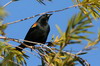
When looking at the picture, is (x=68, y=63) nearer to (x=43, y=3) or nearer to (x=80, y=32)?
(x=80, y=32)

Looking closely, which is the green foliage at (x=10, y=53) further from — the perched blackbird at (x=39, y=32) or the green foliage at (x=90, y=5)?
the perched blackbird at (x=39, y=32)

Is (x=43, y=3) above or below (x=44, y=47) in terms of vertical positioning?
above

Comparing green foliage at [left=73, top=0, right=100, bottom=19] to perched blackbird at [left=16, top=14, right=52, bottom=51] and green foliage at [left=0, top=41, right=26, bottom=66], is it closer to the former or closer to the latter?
green foliage at [left=0, top=41, right=26, bottom=66]

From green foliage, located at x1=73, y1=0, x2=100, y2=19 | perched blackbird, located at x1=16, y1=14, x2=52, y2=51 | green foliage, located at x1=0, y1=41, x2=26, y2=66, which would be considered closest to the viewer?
green foliage, located at x1=0, y1=41, x2=26, y2=66

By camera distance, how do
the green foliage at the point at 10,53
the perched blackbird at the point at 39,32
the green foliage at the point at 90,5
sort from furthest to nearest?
the perched blackbird at the point at 39,32
the green foliage at the point at 90,5
the green foliage at the point at 10,53

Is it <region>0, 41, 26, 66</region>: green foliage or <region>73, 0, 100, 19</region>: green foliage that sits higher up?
<region>73, 0, 100, 19</region>: green foliage

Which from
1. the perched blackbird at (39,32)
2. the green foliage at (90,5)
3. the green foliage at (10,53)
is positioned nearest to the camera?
the green foliage at (10,53)

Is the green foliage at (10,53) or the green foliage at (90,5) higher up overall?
the green foliage at (90,5)

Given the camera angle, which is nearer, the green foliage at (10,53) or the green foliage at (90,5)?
the green foliage at (10,53)

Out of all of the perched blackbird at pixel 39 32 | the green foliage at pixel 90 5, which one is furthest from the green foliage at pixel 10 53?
the perched blackbird at pixel 39 32

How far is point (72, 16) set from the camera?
1.04 metres

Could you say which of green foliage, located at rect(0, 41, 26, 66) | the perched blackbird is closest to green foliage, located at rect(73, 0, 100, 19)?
green foliage, located at rect(0, 41, 26, 66)

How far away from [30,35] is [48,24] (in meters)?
0.27

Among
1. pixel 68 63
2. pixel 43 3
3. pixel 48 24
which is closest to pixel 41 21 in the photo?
pixel 48 24
